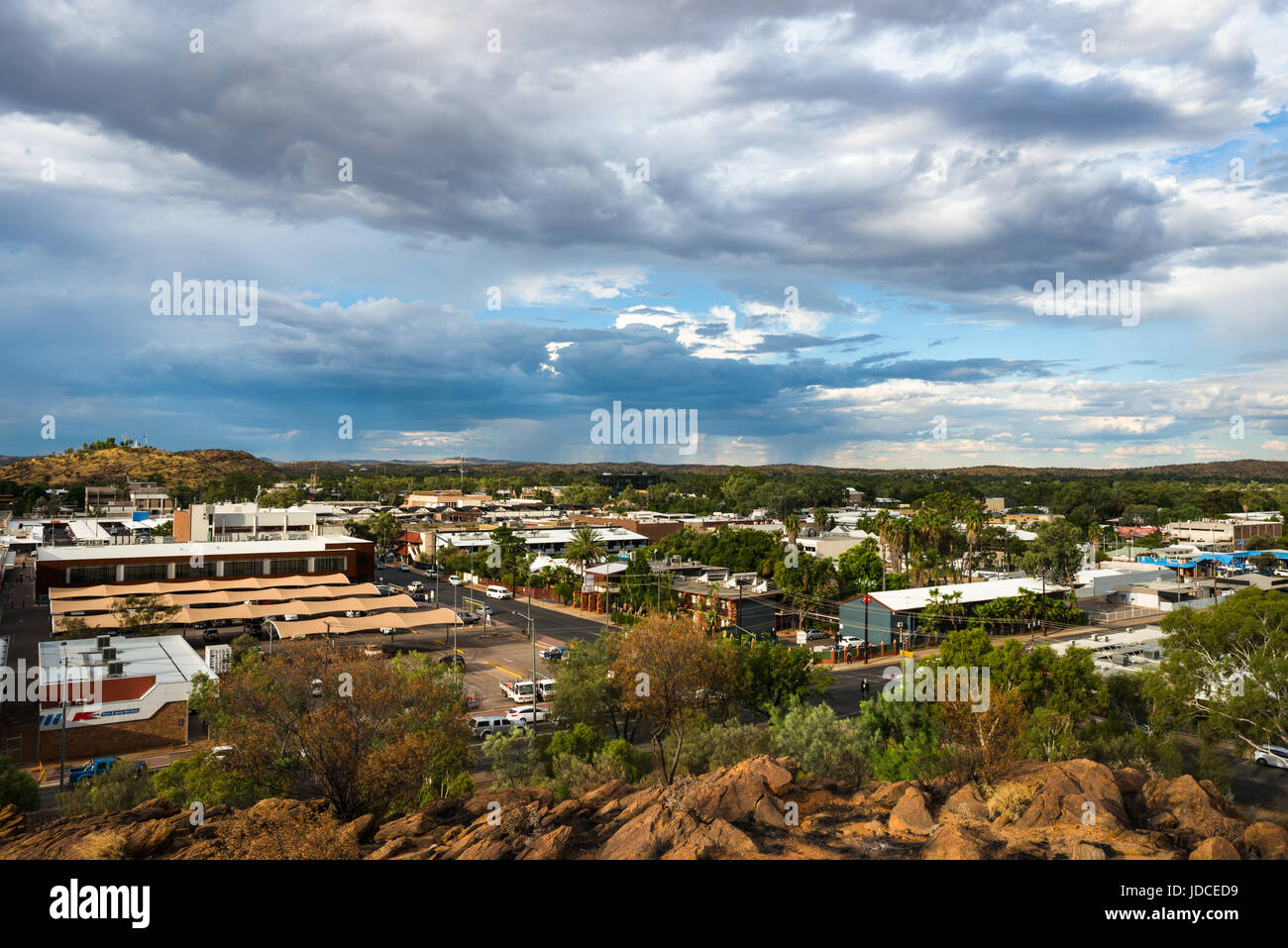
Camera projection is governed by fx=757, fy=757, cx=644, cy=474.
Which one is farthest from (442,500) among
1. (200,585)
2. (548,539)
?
(200,585)

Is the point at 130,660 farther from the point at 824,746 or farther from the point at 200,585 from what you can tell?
the point at 824,746

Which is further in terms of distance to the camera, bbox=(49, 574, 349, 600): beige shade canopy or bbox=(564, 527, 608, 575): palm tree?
bbox=(564, 527, 608, 575): palm tree

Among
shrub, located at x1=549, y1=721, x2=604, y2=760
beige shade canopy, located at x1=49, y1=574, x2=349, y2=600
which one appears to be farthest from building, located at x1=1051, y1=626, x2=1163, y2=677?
beige shade canopy, located at x1=49, y1=574, x2=349, y2=600

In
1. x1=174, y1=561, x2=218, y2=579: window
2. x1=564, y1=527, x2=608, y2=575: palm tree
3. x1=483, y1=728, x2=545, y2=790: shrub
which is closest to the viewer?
x1=483, y1=728, x2=545, y2=790: shrub

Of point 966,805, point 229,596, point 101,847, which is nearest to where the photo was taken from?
point 101,847

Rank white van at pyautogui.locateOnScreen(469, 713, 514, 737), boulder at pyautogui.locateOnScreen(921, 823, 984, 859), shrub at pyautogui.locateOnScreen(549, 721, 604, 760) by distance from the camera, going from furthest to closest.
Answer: white van at pyautogui.locateOnScreen(469, 713, 514, 737) < shrub at pyautogui.locateOnScreen(549, 721, 604, 760) < boulder at pyautogui.locateOnScreen(921, 823, 984, 859)

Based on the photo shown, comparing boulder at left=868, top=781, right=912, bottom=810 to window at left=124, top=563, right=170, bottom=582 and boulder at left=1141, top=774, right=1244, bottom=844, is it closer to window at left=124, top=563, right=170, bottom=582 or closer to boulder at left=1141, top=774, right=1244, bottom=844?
boulder at left=1141, top=774, right=1244, bottom=844
